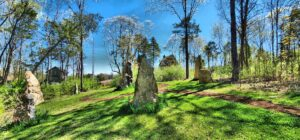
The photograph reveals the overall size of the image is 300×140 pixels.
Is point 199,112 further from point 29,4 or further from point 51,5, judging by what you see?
point 51,5

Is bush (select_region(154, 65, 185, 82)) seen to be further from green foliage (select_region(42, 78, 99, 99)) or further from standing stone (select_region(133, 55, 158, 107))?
standing stone (select_region(133, 55, 158, 107))

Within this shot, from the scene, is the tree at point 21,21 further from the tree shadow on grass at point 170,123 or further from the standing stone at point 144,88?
the standing stone at point 144,88

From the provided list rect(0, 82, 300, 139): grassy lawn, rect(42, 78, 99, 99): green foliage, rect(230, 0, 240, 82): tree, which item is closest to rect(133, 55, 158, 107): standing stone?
rect(0, 82, 300, 139): grassy lawn

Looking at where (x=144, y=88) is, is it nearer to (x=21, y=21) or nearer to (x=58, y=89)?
(x=21, y=21)

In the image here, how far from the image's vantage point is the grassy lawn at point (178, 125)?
12.3 feet

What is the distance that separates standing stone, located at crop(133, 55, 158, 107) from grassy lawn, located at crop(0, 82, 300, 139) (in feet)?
1.67

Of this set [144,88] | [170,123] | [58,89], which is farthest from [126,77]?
[170,123]

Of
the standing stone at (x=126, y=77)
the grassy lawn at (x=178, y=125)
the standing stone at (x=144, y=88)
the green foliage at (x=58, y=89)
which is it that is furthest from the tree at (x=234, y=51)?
the green foliage at (x=58, y=89)

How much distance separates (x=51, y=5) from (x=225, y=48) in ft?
85.1

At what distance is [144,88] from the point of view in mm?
5930

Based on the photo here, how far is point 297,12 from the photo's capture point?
A: 23.4 feet

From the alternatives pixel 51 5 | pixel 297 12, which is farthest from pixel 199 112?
pixel 51 5

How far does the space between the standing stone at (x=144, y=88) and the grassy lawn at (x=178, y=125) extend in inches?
20.1

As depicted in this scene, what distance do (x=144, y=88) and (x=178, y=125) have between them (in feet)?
6.07
